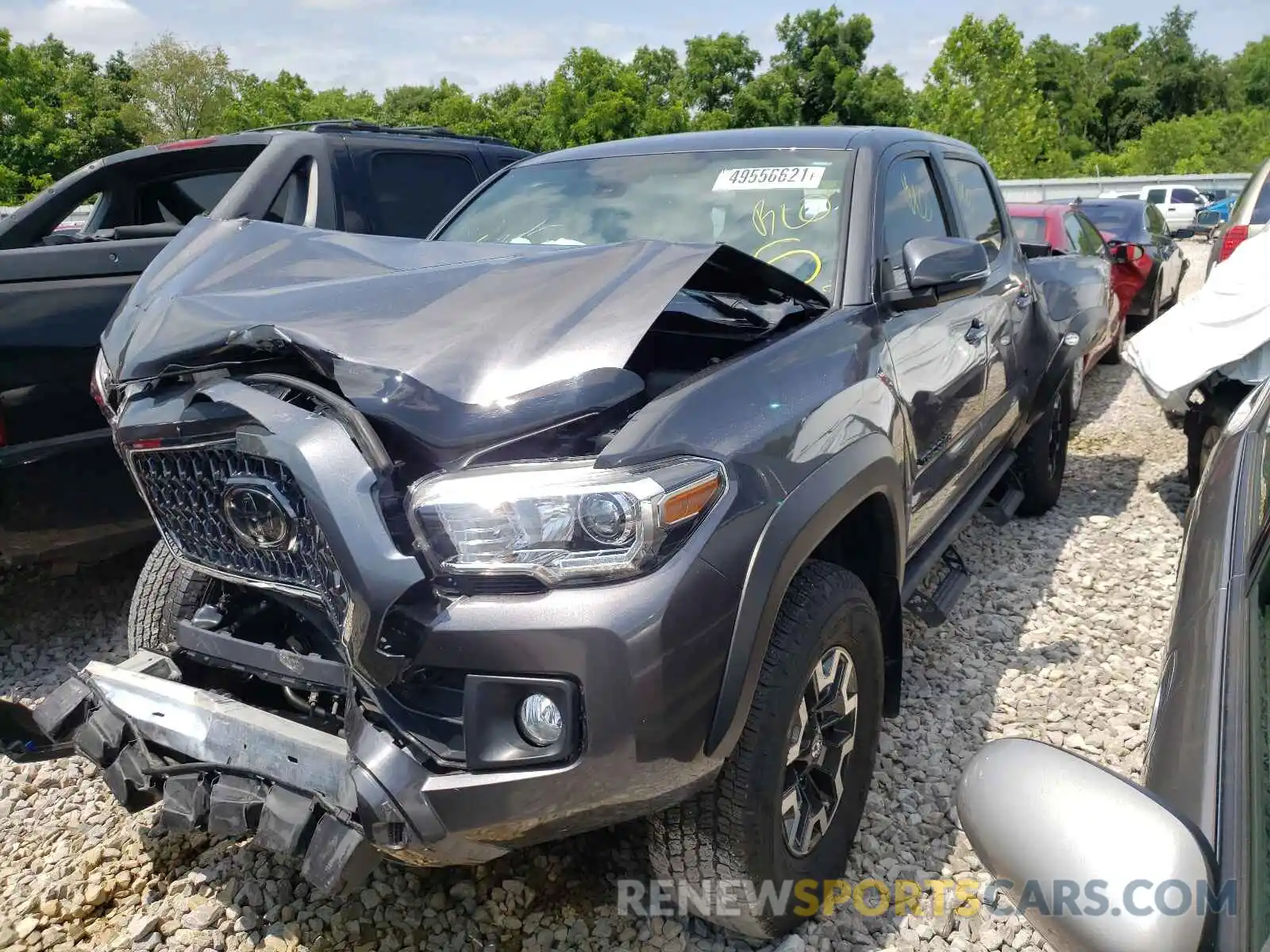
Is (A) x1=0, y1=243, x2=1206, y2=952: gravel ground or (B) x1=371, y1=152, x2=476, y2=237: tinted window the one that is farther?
(B) x1=371, y1=152, x2=476, y2=237: tinted window

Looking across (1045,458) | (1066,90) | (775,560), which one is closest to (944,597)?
(775,560)

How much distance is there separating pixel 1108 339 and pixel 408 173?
583 centimetres

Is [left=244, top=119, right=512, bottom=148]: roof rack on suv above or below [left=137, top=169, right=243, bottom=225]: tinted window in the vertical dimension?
above

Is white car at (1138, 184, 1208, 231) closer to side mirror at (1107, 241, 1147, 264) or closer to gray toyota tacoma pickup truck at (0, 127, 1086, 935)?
side mirror at (1107, 241, 1147, 264)

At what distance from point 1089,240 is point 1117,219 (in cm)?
246

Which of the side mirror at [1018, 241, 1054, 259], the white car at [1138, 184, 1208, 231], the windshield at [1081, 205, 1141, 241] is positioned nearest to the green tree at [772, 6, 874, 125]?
the white car at [1138, 184, 1208, 231]

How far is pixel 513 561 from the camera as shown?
1741 mm

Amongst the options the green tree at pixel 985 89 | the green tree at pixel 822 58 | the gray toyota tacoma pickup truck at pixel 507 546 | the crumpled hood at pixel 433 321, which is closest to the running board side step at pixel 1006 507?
the gray toyota tacoma pickup truck at pixel 507 546

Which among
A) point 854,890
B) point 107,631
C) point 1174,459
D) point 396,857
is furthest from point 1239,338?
point 107,631

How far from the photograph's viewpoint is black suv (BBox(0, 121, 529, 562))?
3.41 meters

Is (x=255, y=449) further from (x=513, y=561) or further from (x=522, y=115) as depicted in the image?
(x=522, y=115)

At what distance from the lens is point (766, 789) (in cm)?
199

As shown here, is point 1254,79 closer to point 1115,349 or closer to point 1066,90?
point 1066,90

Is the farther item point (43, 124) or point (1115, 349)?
point (43, 124)
